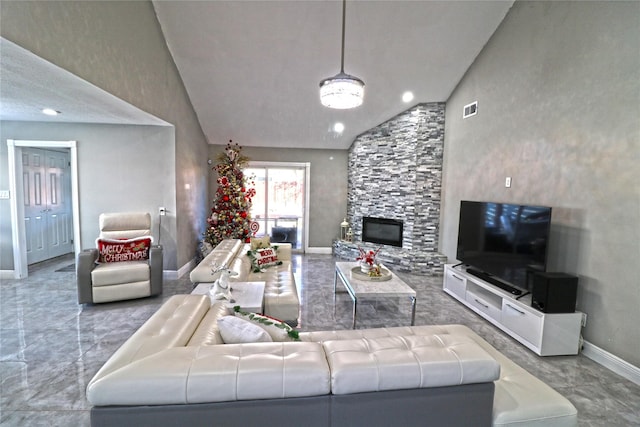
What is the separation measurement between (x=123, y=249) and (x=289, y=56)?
3.45m

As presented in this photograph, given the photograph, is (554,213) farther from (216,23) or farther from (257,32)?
(216,23)

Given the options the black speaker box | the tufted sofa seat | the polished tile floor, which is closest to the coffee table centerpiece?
the polished tile floor

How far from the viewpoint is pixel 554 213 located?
10.5 feet

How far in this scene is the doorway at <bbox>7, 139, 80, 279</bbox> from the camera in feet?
14.9

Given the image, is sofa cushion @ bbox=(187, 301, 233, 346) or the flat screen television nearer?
sofa cushion @ bbox=(187, 301, 233, 346)

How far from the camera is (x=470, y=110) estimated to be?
4645mm

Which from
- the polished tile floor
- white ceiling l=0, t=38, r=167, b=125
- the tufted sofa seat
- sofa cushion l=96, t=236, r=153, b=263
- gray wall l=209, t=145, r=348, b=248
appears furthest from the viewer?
gray wall l=209, t=145, r=348, b=248

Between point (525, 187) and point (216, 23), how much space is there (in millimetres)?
4237

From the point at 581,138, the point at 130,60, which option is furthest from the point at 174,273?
the point at 581,138

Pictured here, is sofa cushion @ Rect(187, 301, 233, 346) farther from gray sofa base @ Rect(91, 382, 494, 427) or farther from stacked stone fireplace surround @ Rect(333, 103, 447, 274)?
stacked stone fireplace surround @ Rect(333, 103, 447, 274)

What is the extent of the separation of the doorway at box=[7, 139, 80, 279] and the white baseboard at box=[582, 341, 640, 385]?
6.38 m

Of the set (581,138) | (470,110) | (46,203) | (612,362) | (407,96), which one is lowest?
(612,362)

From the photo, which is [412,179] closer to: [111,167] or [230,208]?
[230,208]

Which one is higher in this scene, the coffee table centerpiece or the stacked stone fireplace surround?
the stacked stone fireplace surround
